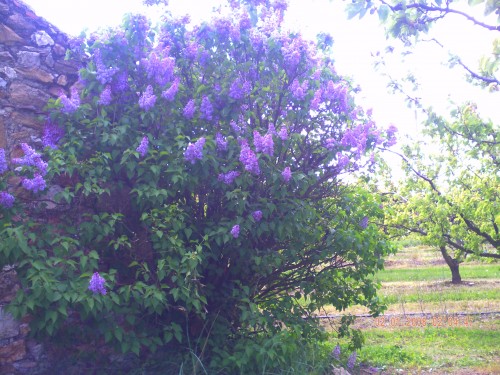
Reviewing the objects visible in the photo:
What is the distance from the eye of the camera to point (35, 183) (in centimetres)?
361

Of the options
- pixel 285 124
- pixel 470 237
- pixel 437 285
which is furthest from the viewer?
pixel 437 285

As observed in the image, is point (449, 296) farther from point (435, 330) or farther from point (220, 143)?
point (220, 143)

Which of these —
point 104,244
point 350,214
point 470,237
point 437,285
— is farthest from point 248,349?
point 437,285

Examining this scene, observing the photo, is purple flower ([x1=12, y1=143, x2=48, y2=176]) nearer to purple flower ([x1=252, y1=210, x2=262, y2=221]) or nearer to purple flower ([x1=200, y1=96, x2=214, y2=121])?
purple flower ([x1=200, y1=96, x2=214, y2=121])

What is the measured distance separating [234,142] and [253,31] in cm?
102

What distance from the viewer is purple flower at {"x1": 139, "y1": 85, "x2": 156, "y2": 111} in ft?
13.3

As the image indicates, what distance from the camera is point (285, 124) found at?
4.94m

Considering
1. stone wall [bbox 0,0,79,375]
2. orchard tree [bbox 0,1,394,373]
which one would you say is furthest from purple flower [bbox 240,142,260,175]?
stone wall [bbox 0,0,79,375]

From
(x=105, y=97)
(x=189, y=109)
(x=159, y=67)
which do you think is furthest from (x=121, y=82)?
(x=189, y=109)

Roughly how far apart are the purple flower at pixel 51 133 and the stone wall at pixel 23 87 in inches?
3.6

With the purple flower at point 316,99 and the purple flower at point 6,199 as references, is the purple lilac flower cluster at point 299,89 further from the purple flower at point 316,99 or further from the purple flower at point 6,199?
the purple flower at point 6,199

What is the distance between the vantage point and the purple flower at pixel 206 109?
4.31 meters

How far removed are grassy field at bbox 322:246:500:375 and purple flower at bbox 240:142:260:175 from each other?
2874 millimetres

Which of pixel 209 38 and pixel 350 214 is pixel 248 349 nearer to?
pixel 350 214
